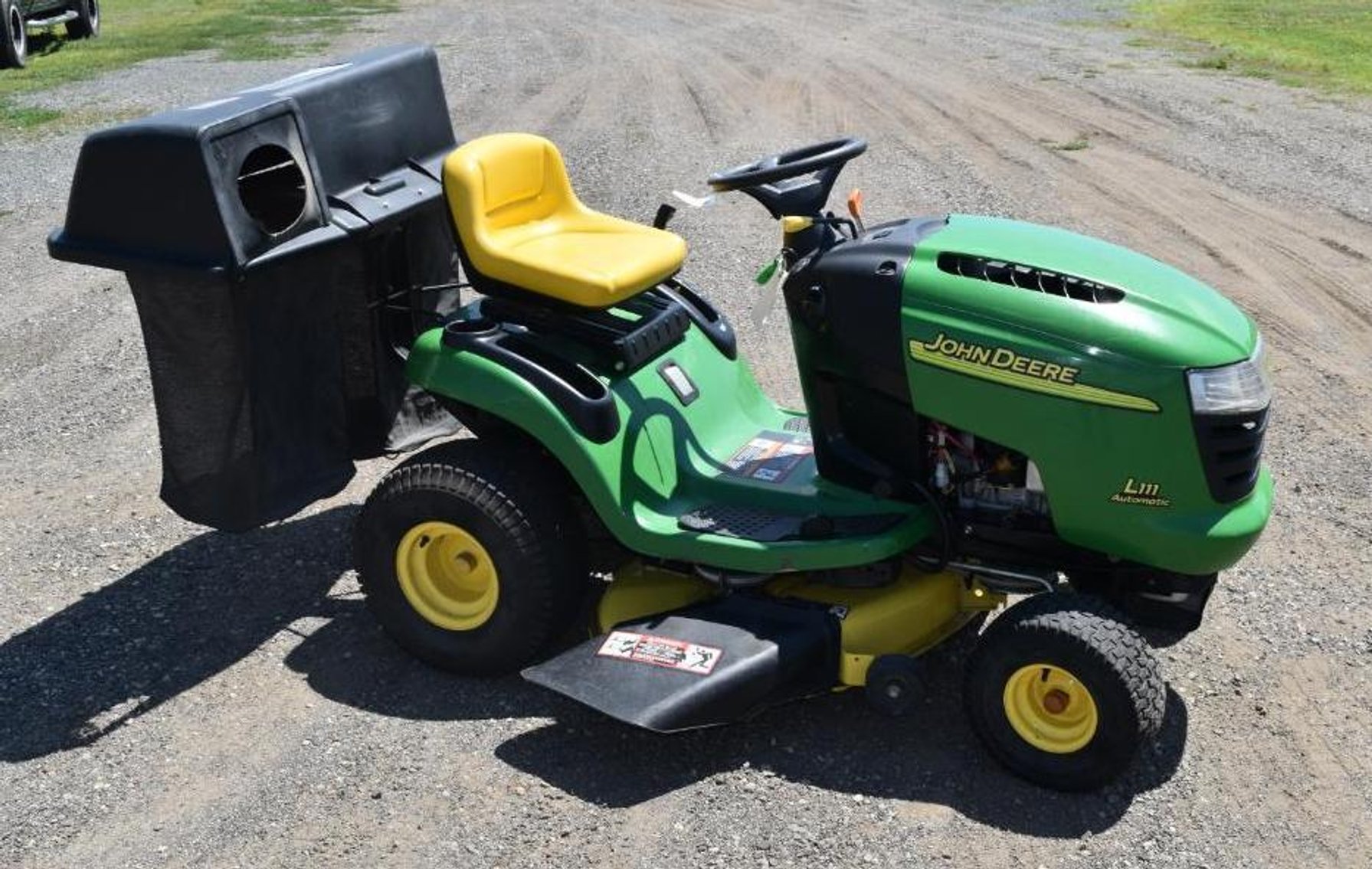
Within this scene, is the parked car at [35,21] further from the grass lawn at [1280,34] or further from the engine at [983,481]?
the engine at [983,481]

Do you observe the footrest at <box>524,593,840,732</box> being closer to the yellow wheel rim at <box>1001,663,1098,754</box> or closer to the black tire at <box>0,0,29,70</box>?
the yellow wheel rim at <box>1001,663,1098,754</box>

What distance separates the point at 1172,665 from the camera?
490 centimetres

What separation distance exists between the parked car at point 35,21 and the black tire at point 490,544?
13.1 m

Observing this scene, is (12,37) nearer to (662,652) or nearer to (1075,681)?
(662,652)

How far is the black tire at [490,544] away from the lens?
4.71m

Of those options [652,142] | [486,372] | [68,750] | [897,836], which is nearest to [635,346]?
[486,372]

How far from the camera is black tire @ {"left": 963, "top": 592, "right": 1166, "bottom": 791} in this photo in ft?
13.5

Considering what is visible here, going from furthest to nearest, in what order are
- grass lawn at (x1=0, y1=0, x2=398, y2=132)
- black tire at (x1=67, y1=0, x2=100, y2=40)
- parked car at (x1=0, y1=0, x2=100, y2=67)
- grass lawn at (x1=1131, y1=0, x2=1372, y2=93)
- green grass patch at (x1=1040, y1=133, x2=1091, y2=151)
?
black tire at (x1=67, y1=0, x2=100, y2=40) < parked car at (x1=0, y1=0, x2=100, y2=67) < grass lawn at (x1=0, y1=0, x2=398, y2=132) < grass lawn at (x1=1131, y1=0, x2=1372, y2=93) < green grass patch at (x1=1040, y1=133, x2=1091, y2=151)

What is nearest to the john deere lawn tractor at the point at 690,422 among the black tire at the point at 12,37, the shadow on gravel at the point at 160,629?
the shadow on gravel at the point at 160,629

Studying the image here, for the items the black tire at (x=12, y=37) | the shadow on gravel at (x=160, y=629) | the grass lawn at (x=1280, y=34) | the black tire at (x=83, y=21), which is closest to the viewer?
the shadow on gravel at (x=160, y=629)

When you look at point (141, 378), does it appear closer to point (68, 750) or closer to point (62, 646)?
point (62, 646)

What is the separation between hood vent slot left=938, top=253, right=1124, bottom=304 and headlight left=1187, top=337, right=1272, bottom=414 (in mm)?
306

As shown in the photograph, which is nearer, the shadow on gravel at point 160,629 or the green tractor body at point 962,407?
the green tractor body at point 962,407

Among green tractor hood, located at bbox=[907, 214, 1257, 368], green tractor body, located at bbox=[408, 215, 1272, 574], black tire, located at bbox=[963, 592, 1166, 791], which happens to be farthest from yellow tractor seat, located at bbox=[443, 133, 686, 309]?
black tire, located at bbox=[963, 592, 1166, 791]
